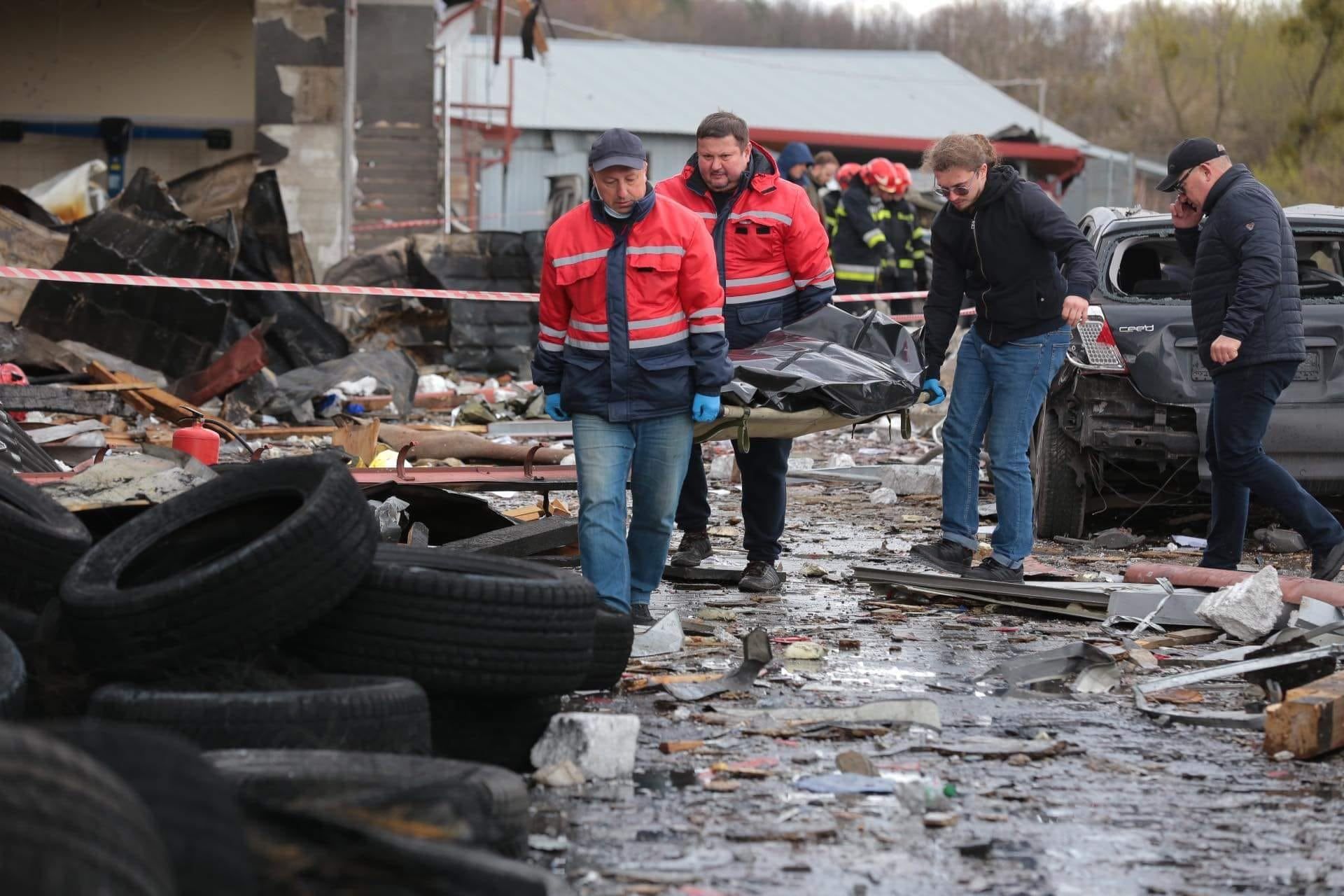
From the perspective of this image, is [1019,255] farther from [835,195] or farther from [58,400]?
[835,195]

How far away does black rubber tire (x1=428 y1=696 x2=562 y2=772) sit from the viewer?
4.46 metres

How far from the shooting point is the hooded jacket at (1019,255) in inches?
280

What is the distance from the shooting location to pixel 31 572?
4949 millimetres

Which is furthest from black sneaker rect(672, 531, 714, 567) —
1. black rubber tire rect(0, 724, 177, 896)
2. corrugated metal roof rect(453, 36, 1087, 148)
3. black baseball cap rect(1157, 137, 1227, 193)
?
corrugated metal roof rect(453, 36, 1087, 148)

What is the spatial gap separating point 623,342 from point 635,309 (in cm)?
12

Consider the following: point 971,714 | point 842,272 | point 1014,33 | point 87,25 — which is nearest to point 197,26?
point 87,25

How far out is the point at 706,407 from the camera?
6027mm

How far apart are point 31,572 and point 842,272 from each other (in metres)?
12.7

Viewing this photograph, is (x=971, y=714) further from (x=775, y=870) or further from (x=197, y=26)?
(x=197, y=26)

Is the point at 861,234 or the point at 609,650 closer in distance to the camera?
Result: the point at 609,650

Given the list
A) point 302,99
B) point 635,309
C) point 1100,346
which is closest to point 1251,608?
point 1100,346

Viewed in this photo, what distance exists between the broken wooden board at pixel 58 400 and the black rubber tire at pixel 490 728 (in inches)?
256

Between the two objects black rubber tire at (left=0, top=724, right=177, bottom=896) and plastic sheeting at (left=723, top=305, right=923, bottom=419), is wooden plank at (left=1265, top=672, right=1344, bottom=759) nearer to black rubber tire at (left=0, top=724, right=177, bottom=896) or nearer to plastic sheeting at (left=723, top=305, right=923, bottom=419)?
plastic sheeting at (left=723, top=305, right=923, bottom=419)

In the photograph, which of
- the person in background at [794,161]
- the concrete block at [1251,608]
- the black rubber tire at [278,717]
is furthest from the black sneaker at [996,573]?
the person in background at [794,161]
